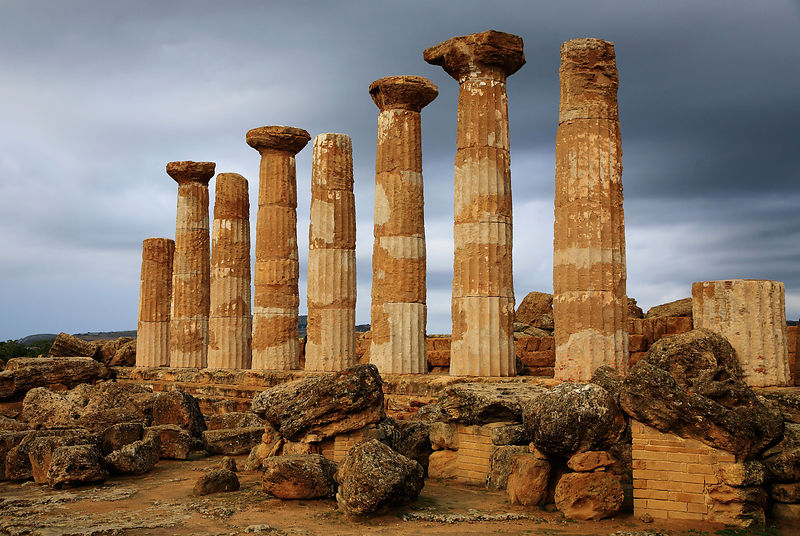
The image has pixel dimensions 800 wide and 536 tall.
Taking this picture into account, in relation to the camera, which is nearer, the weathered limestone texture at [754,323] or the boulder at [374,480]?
the boulder at [374,480]

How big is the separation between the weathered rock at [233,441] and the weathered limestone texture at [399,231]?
3.71m

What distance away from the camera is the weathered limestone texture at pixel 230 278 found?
83.8 ft

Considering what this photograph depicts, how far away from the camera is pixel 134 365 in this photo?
30734mm

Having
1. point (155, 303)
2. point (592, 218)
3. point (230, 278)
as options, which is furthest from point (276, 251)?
point (592, 218)

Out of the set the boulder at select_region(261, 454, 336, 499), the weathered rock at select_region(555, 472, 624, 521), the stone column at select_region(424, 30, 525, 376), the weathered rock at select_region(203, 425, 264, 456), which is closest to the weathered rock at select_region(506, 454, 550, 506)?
the weathered rock at select_region(555, 472, 624, 521)

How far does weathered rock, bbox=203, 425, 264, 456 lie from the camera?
16.2 meters

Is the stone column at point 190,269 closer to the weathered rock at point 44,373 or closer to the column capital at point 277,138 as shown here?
the weathered rock at point 44,373

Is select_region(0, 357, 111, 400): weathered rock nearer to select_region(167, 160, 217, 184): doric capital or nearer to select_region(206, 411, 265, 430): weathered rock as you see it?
select_region(167, 160, 217, 184): doric capital

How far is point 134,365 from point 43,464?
17.6 metres

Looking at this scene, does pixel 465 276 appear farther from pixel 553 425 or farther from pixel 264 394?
pixel 553 425

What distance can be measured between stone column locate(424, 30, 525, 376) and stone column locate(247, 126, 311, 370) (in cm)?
761

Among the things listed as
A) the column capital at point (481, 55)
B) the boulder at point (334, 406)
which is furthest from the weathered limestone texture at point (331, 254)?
the boulder at point (334, 406)

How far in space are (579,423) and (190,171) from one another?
20.3 meters

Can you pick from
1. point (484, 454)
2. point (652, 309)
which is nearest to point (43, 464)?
point (484, 454)
